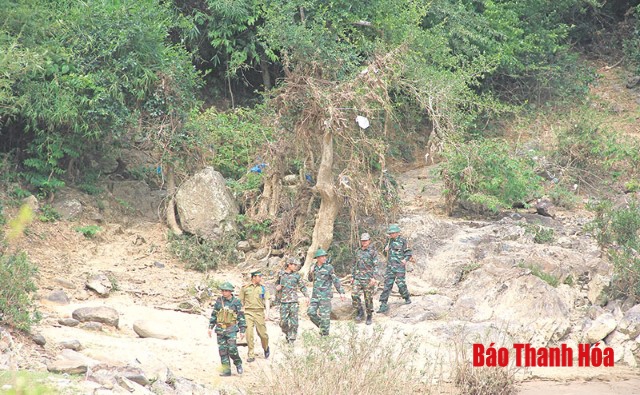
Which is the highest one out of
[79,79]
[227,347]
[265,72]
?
[79,79]

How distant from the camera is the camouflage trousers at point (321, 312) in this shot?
12336 millimetres

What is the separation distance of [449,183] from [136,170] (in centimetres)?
616

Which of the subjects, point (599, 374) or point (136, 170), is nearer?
point (599, 374)

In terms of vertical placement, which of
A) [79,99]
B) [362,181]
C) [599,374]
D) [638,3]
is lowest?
[599,374]

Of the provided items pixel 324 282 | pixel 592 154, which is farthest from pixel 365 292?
pixel 592 154

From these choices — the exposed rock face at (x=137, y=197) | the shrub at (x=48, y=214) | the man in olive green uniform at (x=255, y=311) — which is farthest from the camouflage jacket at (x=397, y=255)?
the shrub at (x=48, y=214)

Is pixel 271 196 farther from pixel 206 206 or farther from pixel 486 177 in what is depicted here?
pixel 486 177

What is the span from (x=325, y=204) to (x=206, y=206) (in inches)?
89.8

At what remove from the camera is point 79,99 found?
1518 centimetres

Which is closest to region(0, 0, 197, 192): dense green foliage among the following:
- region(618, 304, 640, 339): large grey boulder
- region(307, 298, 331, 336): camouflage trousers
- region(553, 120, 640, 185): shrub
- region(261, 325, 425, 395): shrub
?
region(307, 298, 331, 336): camouflage trousers

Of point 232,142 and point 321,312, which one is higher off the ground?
point 232,142

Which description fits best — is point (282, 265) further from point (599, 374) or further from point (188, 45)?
point (188, 45)

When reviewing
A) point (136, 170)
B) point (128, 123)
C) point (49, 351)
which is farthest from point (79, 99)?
point (49, 351)

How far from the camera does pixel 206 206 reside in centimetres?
1575
